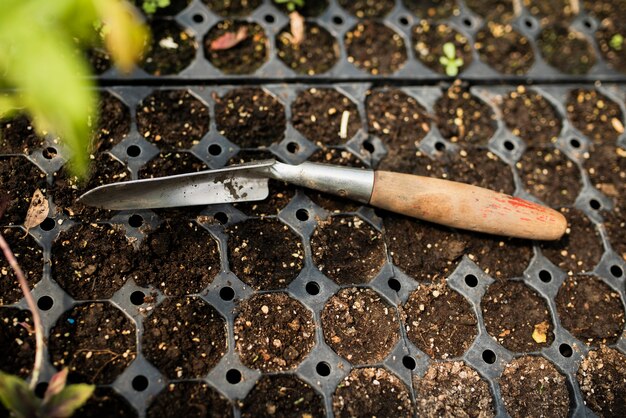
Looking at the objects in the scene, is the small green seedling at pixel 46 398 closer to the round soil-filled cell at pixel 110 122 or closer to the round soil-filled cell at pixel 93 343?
the round soil-filled cell at pixel 93 343

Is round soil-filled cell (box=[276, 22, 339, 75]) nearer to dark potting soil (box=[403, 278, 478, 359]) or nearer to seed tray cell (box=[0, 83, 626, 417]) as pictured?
seed tray cell (box=[0, 83, 626, 417])

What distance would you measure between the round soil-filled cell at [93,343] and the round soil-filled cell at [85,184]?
17 cm

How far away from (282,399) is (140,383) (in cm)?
23

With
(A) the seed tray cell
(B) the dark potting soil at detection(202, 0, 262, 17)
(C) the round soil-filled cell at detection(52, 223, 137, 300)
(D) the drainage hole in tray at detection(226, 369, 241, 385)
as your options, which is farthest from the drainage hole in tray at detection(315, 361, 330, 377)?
(B) the dark potting soil at detection(202, 0, 262, 17)

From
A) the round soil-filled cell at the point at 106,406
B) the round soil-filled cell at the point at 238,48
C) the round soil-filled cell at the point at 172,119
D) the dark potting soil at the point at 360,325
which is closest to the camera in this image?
the round soil-filled cell at the point at 106,406

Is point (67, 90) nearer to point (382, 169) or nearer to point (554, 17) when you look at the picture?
point (382, 169)

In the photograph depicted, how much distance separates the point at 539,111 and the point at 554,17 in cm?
31

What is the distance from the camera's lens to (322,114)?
1.26 metres

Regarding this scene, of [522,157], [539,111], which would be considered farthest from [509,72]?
[522,157]

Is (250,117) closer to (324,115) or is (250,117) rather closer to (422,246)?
(324,115)

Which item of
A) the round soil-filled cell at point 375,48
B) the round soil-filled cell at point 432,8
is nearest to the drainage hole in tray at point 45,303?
the round soil-filled cell at point 375,48

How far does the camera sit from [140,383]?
0.96 metres

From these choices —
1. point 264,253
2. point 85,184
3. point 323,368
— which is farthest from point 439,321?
point 85,184

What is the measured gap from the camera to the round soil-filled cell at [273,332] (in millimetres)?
1013
